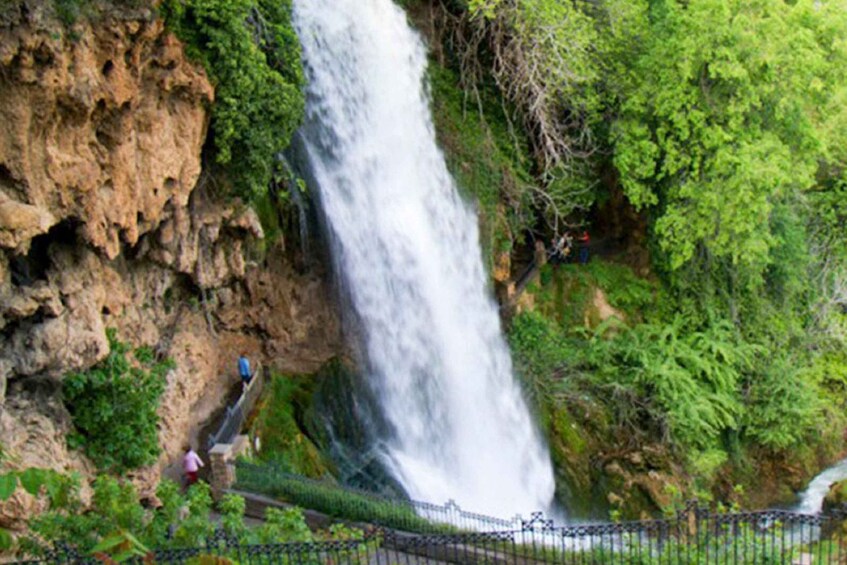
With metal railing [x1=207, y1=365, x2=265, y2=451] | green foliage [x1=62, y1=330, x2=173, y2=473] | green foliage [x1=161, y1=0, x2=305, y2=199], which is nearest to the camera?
green foliage [x1=62, y1=330, x2=173, y2=473]

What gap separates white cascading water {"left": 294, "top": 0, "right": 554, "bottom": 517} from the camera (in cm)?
1784

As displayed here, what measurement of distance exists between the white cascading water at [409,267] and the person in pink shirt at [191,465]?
13.1ft

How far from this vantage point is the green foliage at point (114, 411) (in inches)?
492

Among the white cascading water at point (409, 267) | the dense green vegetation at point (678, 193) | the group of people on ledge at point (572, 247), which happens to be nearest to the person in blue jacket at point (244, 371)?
the white cascading water at point (409, 267)

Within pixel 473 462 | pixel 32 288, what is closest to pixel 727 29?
pixel 473 462

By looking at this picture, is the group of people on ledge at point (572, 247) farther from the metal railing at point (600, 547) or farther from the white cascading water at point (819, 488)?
the metal railing at point (600, 547)

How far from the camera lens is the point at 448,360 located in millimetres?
19266

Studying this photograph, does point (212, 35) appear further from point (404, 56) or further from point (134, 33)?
point (404, 56)

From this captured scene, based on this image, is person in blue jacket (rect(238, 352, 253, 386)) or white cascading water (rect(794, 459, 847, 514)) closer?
person in blue jacket (rect(238, 352, 253, 386))

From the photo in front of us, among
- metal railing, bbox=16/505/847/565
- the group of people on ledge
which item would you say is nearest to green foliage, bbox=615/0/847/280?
the group of people on ledge

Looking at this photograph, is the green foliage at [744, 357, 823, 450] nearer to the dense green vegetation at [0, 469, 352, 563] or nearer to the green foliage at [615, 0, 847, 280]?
the green foliage at [615, 0, 847, 280]

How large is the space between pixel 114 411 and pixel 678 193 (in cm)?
1287

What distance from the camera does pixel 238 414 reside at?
16031mm

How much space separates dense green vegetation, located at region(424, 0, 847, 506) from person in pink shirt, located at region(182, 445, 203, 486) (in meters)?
8.24
